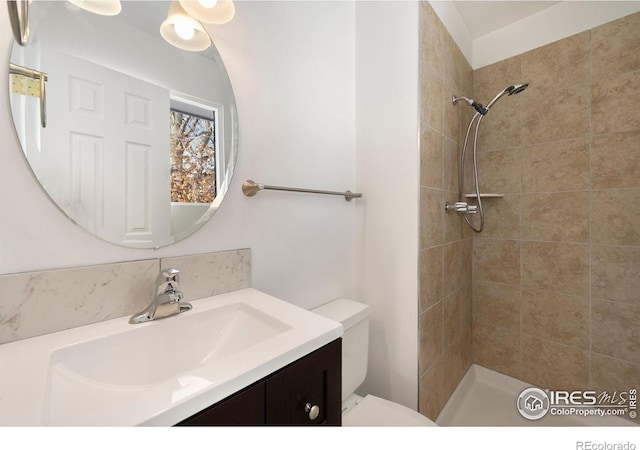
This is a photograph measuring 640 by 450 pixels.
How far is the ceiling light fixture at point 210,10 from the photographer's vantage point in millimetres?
785

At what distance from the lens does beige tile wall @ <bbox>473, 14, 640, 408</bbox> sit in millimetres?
1366

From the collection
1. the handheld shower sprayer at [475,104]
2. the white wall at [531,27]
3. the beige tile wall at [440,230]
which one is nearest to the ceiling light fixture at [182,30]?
the beige tile wall at [440,230]

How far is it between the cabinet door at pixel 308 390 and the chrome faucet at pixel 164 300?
353mm

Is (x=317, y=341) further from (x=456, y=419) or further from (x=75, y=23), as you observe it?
(x=456, y=419)

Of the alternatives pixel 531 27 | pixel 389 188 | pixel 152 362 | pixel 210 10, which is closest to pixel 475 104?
pixel 389 188

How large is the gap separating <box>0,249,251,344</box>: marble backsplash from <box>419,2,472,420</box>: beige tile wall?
95cm

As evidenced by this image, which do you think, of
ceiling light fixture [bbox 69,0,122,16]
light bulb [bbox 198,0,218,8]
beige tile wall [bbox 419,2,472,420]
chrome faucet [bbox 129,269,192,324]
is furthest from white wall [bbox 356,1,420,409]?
ceiling light fixture [bbox 69,0,122,16]

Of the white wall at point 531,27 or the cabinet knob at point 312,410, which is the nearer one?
the cabinet knob at point 312,410

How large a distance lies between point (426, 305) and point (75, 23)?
5.05 ft

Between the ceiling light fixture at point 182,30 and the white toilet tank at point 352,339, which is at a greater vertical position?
the ceiling light fixture at point 182,30

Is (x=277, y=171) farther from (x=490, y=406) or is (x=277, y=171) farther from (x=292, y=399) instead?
(x=490, y=406)

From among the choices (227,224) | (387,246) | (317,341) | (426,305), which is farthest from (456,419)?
(227,224)

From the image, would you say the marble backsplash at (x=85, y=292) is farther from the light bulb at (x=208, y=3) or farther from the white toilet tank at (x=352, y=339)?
the light bulb at (x=208, y=3)

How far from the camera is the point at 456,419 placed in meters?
1.47
